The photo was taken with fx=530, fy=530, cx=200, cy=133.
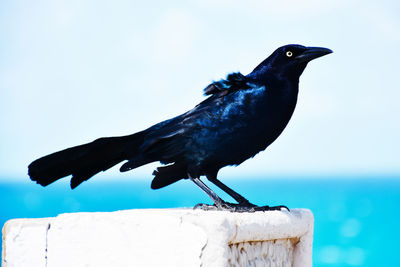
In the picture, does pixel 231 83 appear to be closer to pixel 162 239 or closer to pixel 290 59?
pixel 290 59

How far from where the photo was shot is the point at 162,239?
7.76ft

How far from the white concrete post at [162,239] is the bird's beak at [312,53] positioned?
35.3 inches

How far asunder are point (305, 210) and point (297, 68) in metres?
0.84

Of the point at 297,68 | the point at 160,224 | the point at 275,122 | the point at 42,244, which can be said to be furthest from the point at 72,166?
the point at 297,68

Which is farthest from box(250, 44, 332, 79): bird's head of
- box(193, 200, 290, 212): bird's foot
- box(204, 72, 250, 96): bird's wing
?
box(193, 200, 290, 212): bird's foot

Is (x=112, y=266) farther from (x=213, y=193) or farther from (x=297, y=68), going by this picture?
(x=297, y=68)

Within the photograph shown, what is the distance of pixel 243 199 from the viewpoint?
9.74 feet

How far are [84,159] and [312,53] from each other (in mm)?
1476

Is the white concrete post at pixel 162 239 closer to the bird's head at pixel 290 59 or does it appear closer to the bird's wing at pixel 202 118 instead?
the bird's wing at pixel 202 118

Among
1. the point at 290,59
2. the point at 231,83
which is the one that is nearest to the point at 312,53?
the point at 290,59

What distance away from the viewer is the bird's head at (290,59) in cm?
312

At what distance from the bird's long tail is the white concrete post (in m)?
0.36

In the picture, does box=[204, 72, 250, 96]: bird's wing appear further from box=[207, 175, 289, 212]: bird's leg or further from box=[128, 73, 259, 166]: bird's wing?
box=[207, 175, 289, 212]: bird's leg

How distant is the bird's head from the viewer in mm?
3119
